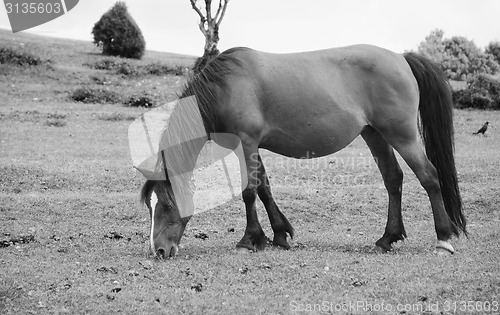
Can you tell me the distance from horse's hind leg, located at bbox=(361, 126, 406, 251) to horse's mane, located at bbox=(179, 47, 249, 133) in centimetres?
199

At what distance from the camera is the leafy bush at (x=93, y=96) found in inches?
1024

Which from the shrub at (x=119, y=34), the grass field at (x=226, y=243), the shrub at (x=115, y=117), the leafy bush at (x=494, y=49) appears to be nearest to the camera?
the grass field at (x=226, y=243)

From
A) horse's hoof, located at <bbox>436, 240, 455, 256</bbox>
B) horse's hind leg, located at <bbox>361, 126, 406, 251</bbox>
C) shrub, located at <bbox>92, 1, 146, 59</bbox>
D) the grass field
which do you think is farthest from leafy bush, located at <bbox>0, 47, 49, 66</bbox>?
horse's hoof, located at <bbox>436, 240, 455, 256</bbox>

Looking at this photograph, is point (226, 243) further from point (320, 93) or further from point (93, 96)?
point (93, 96)

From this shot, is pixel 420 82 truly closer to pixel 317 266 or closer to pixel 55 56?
pixel 317 266

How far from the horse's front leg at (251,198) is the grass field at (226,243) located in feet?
0.76

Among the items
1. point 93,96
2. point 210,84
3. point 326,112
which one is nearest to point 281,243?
point 326,112

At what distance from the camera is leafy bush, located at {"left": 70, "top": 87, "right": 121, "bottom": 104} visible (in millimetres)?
26016

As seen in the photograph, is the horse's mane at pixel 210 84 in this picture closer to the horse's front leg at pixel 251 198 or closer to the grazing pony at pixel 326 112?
the grazing pony at pixel 326 112

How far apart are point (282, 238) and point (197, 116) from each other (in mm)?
1880

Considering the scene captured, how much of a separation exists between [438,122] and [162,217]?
12.3 feet

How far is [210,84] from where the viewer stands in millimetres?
7773

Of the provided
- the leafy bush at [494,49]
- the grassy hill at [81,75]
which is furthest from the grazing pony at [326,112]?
the leafy bush at [494,49]

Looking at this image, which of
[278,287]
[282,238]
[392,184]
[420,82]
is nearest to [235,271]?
[278,287]
